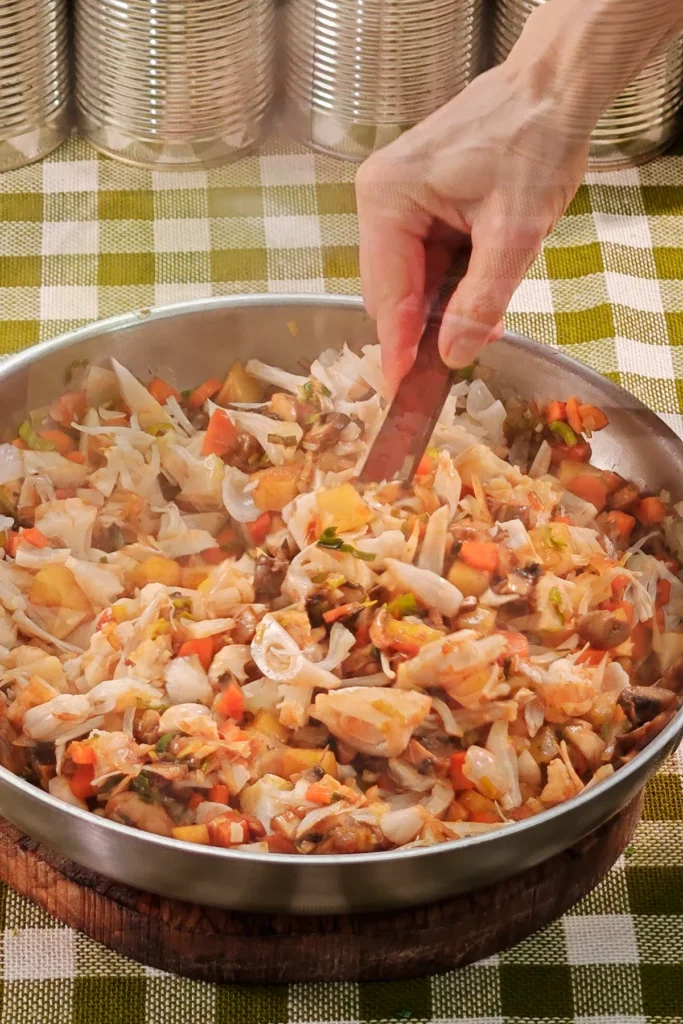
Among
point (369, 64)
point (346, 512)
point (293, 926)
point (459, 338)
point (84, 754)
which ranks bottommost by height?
point (293, 926)

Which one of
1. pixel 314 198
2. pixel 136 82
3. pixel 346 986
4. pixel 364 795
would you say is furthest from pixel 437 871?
pixel 136 82

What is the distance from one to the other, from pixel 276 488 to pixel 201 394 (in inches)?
8.2

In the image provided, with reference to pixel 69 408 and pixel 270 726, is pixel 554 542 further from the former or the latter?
pixel 69 408

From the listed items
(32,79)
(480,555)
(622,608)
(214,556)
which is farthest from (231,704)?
(32,79)

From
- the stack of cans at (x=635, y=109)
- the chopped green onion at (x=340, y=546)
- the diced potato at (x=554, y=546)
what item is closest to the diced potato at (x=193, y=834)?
the chopped green onion at (x=340, y=546)

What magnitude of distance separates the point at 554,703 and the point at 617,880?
0.23 meters

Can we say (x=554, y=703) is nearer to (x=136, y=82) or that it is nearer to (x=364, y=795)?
(x=364, y=795)

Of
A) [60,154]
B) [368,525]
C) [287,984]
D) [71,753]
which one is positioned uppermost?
[60,154]

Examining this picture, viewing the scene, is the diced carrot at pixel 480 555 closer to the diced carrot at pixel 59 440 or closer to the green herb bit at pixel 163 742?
A: the green herb bit at pixel 163 742

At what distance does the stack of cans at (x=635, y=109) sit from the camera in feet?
2.93

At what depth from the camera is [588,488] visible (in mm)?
1192

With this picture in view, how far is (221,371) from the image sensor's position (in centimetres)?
125

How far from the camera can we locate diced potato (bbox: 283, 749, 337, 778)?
3.05 feet

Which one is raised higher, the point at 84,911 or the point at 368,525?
the point at 368,525
